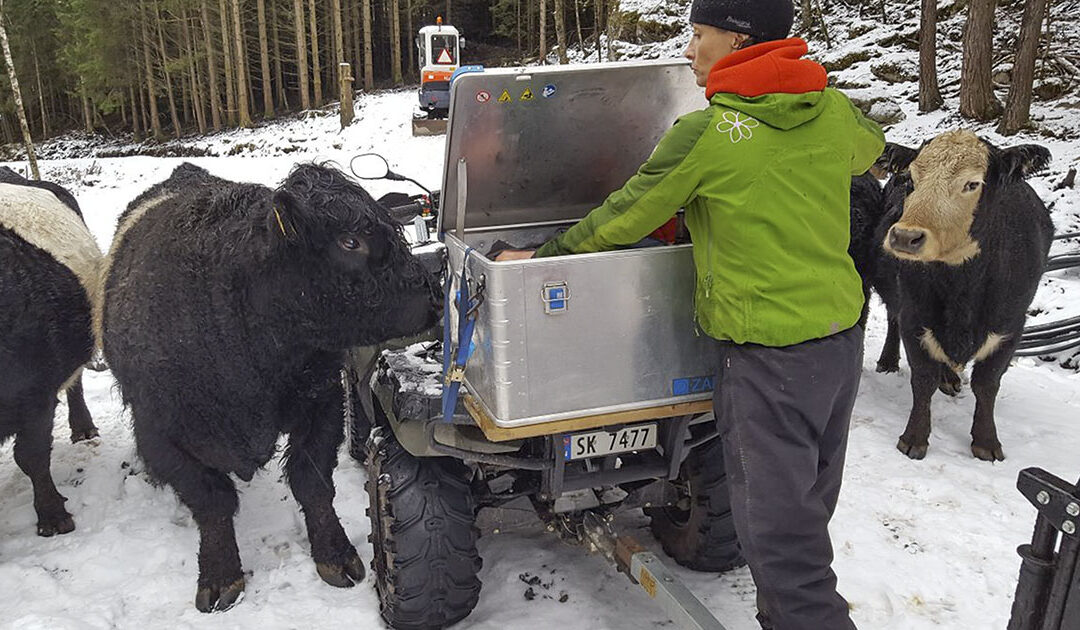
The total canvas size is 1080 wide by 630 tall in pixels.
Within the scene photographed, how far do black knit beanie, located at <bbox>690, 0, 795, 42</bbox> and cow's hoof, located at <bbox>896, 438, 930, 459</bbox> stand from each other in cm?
312

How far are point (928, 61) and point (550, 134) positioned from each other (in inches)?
551

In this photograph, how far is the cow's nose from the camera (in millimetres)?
3801

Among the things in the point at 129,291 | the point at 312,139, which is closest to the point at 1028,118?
the point at 129,291

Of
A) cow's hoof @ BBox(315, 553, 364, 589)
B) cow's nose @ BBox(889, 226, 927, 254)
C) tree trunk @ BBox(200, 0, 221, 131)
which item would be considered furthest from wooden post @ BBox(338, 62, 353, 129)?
Answer: cow's hoof @ BBox(315, 553, 364, 589)

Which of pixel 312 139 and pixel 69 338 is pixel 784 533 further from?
pixel 312 139

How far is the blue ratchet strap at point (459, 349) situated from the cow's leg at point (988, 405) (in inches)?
136

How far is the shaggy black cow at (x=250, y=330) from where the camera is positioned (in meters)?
2.87

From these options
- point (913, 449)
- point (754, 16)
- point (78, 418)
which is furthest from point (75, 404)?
point (913, 449)

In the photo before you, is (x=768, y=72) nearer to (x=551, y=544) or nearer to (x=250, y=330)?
(x=250, y=330)

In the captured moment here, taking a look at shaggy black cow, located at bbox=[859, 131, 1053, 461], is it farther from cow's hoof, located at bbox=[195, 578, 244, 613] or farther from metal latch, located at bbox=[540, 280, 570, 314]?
cow's hoof, located at bbox=[195, 578, 244, 613]

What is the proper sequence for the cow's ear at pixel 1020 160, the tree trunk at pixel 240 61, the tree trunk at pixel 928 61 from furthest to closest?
the tree trunk at pixel 240 61
the tree trunk at pixel 928 61
the cow's ear at pixel 1020 160

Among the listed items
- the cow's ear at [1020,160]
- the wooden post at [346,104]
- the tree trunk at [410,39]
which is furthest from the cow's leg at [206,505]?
the tree trunk at [410,39]

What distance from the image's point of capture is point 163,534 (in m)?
3.72

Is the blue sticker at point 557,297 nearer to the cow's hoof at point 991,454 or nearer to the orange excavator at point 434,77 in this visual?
the cow's hoof at point 991,454
